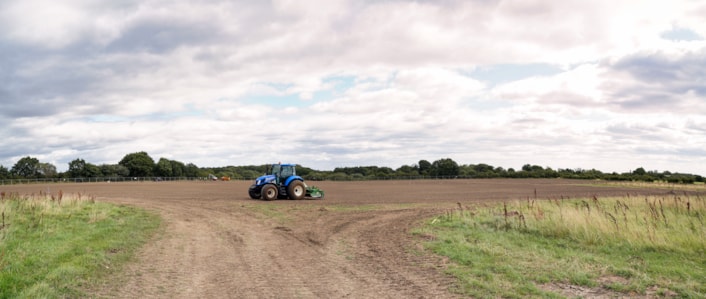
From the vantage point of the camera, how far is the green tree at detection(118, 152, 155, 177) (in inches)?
4956

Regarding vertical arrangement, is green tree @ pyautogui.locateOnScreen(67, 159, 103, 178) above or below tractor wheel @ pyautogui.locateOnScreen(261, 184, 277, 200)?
above

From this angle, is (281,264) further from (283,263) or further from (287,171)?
(287,171)

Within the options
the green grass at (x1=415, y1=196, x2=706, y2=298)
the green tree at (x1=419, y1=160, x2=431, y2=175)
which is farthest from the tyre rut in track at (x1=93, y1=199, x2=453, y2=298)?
the green tree at (x1=419, y1=160, x2=431, y2=175)

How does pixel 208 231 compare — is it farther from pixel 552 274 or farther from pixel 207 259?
pixel 552 274

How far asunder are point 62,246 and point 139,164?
123593 millimetres

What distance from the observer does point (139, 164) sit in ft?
417

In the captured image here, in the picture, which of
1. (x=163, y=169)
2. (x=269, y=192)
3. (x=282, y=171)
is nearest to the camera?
(x=269, y=192)

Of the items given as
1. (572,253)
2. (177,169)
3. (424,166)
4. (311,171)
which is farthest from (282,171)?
(424,166)

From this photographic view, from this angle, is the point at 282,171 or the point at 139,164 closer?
the point at 282,171

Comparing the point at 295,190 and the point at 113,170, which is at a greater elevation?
the point at 113,170

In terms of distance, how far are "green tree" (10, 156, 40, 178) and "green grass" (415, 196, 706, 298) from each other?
412 feet

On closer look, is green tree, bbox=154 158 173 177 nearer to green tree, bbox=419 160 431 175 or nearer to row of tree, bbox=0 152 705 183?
row of tree, bbox=0 152 705 183

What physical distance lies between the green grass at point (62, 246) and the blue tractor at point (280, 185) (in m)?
10.5

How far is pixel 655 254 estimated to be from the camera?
11.9 m
